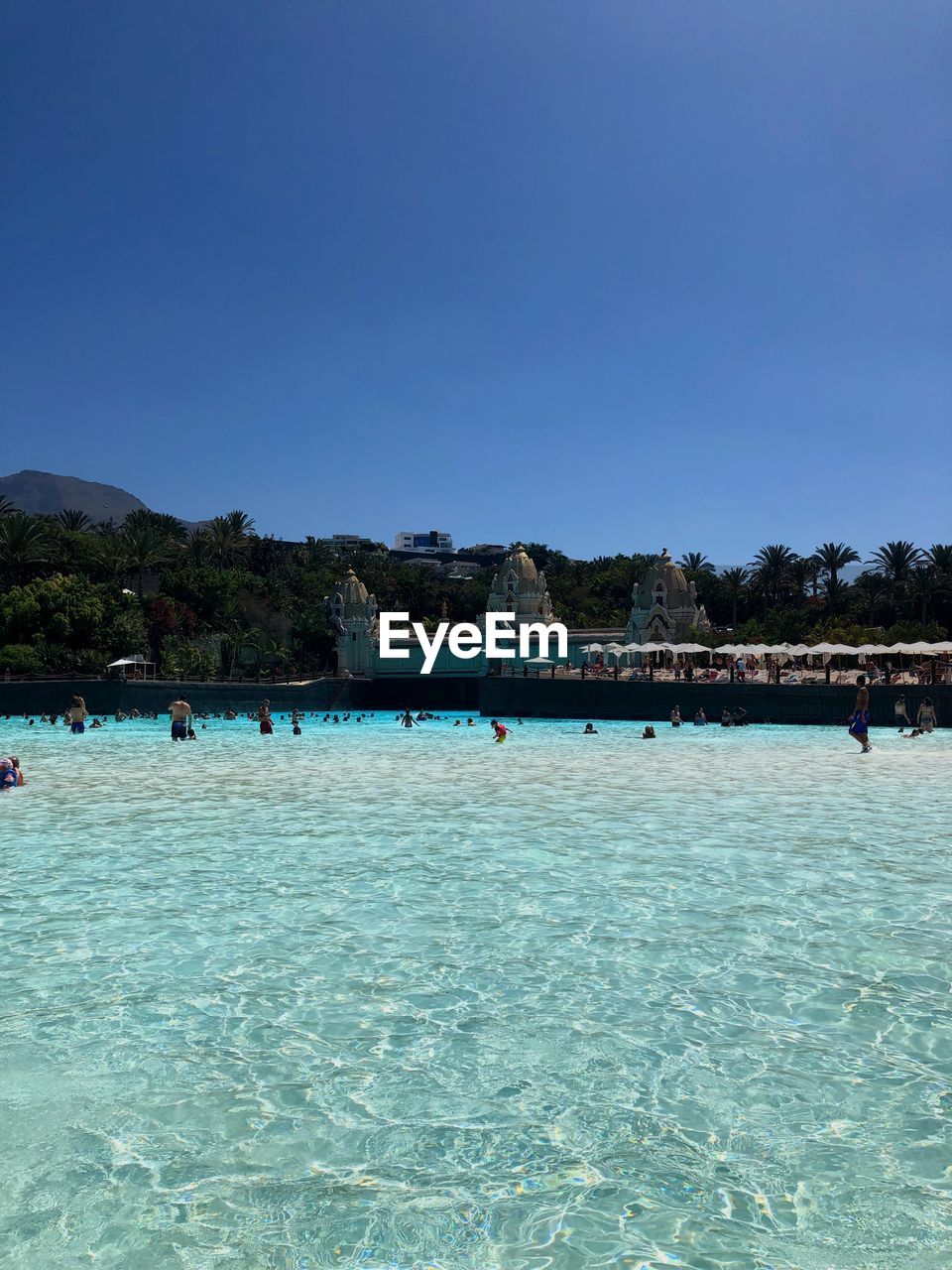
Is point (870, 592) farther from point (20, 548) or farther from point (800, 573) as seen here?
point (20, 548)

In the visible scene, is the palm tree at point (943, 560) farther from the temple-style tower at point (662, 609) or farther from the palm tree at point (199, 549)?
the palm tree at point (199, 549)

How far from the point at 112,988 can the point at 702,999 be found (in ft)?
16.4

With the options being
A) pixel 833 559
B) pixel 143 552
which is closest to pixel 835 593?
pixel 833 559

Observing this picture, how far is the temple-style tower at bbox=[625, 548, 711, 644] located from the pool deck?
2259 centimetres

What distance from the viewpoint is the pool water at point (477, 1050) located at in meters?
4.98

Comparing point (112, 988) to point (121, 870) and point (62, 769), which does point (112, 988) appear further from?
point (62, 769)

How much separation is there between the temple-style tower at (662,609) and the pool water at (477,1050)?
5823 cm

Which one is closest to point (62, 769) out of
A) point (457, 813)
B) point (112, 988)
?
point (457, 813)

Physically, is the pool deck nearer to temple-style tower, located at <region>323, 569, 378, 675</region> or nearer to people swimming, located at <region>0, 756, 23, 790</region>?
temple-style tower, located at <region>323, 569, 378, 675</region>

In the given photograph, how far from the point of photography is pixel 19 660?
54.7 metres

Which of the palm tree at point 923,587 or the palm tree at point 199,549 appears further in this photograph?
the palm tree at point 199,549

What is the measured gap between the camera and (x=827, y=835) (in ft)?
51.2

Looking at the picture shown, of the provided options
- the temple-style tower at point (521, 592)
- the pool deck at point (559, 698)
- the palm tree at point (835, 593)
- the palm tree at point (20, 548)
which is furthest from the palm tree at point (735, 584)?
the palm tree at point (20, 548)

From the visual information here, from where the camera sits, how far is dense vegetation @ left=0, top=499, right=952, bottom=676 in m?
59.7
